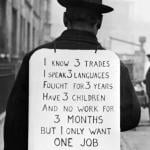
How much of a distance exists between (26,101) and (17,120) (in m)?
0.12

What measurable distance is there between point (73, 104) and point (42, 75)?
246mm

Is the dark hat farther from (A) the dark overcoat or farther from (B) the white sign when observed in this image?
(B) the white sign

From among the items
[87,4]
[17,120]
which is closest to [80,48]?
[87,4]

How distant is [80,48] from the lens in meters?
3.31

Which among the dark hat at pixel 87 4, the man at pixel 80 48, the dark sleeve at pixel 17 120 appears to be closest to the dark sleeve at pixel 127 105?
the man at pixel 80 48

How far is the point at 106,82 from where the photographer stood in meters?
3.28

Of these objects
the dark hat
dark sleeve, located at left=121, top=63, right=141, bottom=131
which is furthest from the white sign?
the dark hat

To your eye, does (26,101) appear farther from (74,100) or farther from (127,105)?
(127,105)

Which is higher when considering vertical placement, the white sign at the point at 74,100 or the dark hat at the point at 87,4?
the dark hat at the point at 87,4

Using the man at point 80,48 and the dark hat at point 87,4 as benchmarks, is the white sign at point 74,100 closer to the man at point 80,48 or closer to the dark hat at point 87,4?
the man at point 80,48

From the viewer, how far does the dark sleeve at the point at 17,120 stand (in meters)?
3.23

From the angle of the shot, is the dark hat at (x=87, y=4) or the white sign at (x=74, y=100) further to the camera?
the dark hat at (x=87, y=4)

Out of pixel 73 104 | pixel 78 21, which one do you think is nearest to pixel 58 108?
pixel 73 104

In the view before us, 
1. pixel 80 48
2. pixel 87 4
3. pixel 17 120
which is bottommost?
pixel 17 120
